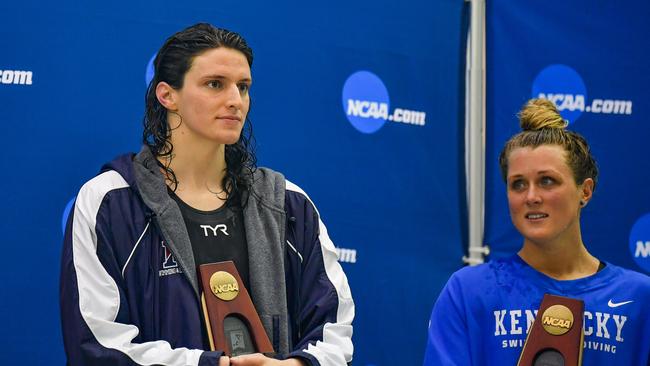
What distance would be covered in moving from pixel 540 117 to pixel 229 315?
991mm

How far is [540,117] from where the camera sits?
8.72 feet

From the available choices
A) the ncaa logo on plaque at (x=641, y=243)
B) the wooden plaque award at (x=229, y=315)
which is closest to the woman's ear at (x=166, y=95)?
the wooden plaque award at (x=229, y=315)

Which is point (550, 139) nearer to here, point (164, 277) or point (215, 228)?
point (215, 228)

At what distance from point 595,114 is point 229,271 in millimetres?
2043

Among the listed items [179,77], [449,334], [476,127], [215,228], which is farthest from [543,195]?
[476,127]

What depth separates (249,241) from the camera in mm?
2486

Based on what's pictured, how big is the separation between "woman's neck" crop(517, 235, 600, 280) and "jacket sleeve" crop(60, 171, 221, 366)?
2.90 feet

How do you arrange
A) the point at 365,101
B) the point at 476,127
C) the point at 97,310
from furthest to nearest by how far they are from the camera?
1. the point at 476,127
2. the point at 365,101
3. the point at 97,310

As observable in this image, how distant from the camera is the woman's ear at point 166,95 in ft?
8.27

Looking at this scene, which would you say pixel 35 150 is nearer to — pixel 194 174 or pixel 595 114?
pixel 194 174

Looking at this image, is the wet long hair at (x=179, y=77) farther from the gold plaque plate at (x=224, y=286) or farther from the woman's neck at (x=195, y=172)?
the gold plaque plate at (x=224, y=286)

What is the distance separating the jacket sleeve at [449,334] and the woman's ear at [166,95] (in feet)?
2.79

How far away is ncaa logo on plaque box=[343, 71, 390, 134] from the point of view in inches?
145

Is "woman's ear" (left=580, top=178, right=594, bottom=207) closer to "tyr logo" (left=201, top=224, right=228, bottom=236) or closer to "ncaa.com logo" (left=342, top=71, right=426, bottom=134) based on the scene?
"tyr logo" (left=201, top=224, right=228, bottom=236)
